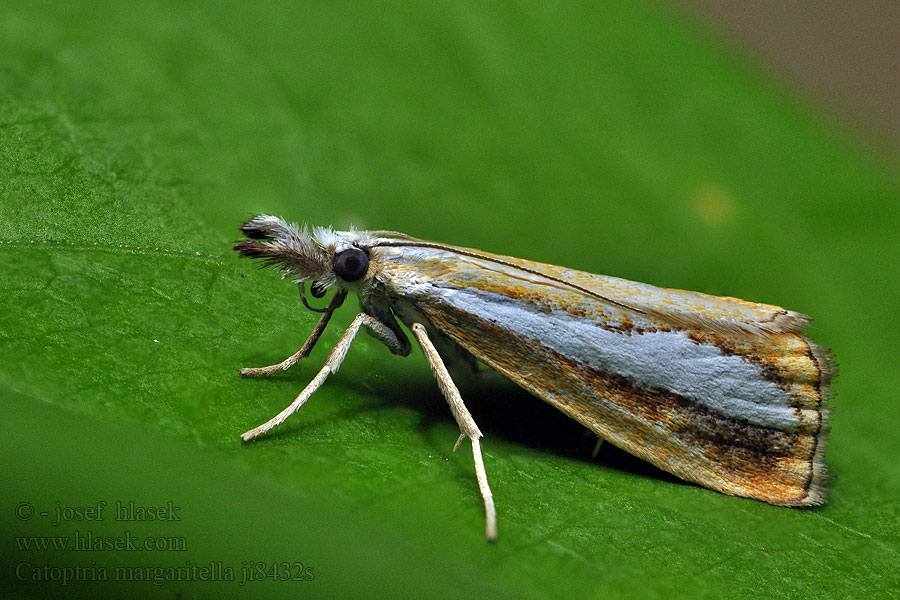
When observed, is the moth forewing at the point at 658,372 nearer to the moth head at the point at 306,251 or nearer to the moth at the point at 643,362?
the moth at the point at 643,362

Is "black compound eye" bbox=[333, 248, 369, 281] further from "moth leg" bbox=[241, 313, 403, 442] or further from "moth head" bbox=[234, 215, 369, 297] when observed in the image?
"moth leg" bbox=[241, 313, 403, 442]

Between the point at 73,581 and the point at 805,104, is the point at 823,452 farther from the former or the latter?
the point at 805,104

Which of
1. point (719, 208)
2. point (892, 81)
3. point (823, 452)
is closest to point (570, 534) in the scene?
point (823, 452)

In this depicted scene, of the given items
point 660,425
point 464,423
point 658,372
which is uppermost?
point 658,372

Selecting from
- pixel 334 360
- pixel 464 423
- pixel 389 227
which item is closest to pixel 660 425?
pixel 464 423

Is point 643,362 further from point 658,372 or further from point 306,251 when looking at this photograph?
point 306,251

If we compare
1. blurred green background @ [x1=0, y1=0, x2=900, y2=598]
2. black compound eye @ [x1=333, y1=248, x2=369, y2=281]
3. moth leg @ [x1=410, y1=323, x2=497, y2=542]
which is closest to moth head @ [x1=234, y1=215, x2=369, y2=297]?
black compound eye @ [x1=333, y1=248, x2=369, y2=281]
